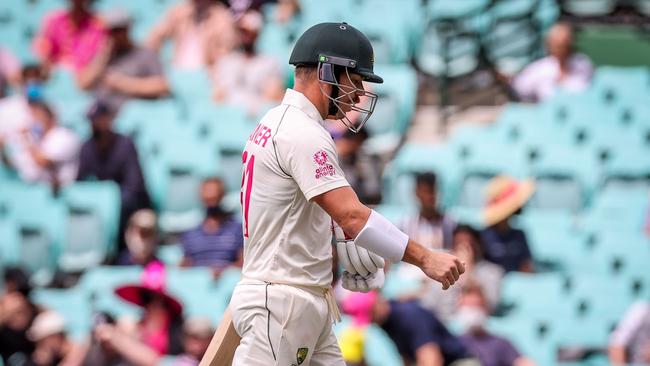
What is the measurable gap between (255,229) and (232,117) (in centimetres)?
568

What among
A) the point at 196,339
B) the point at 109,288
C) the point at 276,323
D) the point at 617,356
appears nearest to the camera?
the point at 276,323

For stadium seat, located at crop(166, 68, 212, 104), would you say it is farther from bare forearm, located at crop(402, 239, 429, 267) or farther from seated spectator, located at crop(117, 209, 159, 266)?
bare forearm, located at crop(402, 239, 429, 267)

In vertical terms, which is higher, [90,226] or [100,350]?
[90,226]

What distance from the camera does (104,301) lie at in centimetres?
852

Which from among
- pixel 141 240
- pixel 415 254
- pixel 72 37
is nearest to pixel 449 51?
pixel 72 37

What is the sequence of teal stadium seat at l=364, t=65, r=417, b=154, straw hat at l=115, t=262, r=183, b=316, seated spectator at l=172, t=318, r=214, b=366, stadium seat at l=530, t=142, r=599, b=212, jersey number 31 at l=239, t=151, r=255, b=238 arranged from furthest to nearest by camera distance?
teal stadium seat at l=364, t=65, r=417, b=154 < stadium seat at l=530, t=142, r=599, b=212 < straw hat at l=115, t=262, r=183, b=316 < seated spectator at l=172, t=318, r=214, b=366 < jersey number 31 at l=239, t=151, r=255, b=238

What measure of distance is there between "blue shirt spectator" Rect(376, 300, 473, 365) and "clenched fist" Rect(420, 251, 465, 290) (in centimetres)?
360

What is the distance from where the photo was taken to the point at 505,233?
8.61 meters

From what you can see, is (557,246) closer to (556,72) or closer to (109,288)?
(556,72)

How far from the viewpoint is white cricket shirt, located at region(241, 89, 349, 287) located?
4191 mm

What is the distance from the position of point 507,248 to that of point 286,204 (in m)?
4.55

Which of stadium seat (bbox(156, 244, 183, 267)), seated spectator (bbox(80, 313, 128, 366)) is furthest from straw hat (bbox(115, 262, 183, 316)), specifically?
stadium seat (bbox(156, 244, 183, 267))

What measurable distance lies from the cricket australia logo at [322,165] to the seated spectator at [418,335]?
3.67m

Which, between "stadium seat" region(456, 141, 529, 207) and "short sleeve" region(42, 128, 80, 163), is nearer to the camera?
"stadium seat" region(456, 141, 529, 207)
